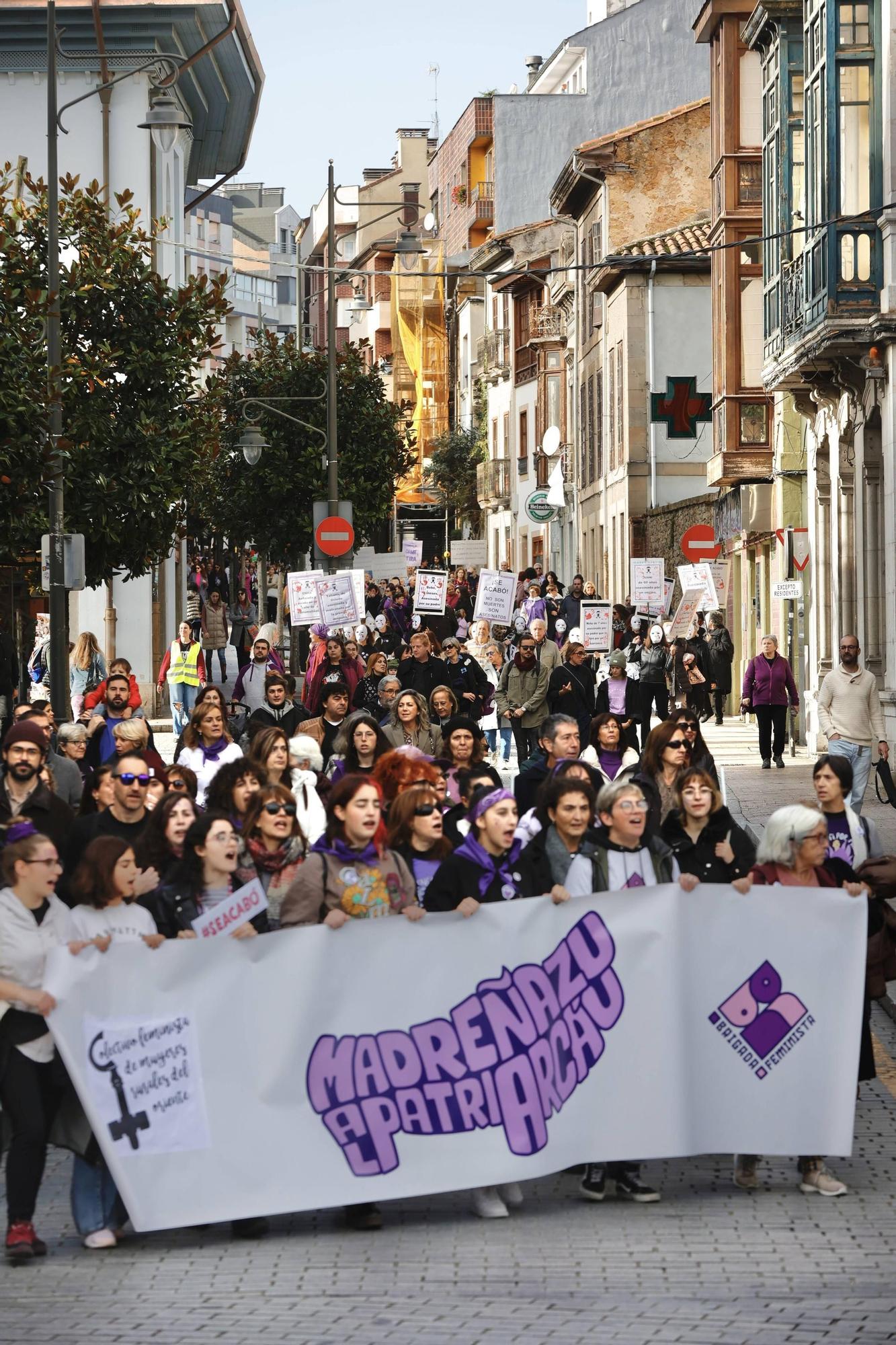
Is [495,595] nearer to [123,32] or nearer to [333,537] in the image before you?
[333,537]

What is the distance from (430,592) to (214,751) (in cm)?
2256

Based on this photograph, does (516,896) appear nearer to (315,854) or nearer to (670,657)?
(315,854)

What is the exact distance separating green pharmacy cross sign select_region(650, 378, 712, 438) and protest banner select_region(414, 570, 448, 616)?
17.5 meters

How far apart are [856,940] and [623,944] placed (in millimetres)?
917

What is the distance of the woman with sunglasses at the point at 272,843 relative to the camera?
367 inches

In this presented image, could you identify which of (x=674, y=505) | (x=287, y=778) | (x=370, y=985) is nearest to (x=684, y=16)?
(x=674, y=505)

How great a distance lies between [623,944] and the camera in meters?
8.69

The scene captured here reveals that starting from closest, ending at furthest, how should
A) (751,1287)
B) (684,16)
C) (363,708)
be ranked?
→ 1. (751,1287)
2. (363,708)
3. (684,16)

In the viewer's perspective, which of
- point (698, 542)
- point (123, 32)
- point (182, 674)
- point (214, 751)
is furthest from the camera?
point (123, 32)

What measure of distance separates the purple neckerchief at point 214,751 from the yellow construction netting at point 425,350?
82980 mm

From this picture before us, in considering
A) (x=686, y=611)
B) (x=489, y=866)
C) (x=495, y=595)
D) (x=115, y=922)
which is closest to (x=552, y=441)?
(x=686, y=611)

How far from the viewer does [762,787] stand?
25656 millimetres

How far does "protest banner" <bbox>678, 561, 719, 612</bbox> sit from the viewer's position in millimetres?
34375

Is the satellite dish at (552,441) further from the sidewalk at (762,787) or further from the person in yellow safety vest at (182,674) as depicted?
the person in yellow safety vest at (182,674)
